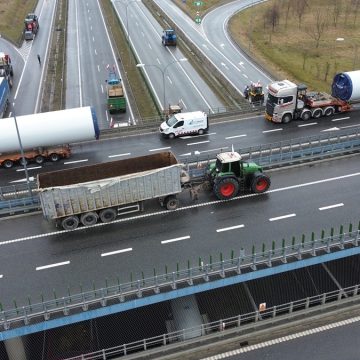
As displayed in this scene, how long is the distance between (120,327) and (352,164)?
67.8ft

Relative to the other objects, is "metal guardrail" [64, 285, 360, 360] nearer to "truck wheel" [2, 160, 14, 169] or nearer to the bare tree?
"truck wheel" [2, 160, 14, 169]

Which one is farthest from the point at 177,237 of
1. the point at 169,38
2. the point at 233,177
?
the point at 169,38

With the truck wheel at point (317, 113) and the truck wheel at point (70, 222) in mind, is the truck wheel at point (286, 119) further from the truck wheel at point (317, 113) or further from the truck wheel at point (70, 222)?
the truck wheel at point (70, 222)

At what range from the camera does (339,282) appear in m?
24.9

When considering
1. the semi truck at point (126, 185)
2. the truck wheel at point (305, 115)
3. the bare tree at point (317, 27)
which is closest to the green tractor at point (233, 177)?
the semi truck at point (126, 185)

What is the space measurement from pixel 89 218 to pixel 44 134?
478 inches

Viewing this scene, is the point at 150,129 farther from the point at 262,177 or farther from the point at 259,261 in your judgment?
the point at 259,261

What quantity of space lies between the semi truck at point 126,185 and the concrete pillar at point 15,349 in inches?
267

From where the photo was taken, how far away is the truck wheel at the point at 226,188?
26.9m

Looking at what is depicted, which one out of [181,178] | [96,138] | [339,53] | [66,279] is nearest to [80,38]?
[339,53]

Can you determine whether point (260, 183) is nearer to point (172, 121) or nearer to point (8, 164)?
point (172, 121)

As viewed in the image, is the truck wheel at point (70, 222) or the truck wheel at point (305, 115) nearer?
the truck wheel at point (70, 222)

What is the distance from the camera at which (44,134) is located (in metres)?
34.2

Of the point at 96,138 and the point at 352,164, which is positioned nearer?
the point at 352,164
